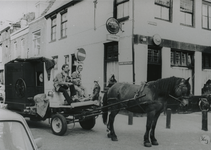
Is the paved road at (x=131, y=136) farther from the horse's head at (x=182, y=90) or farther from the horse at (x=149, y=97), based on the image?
the horse's head at (x=182, y=90)

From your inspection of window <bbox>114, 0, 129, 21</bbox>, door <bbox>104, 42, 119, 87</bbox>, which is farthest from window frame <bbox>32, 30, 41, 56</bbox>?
window <bbox>114, 0, 129, 21</bbox>

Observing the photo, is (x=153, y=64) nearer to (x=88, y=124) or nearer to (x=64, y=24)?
(x=64, y=24)

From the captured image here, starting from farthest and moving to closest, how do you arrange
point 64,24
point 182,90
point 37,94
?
point 37,94 → point 64,24 → point 182,90

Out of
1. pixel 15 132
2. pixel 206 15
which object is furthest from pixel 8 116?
pixel 206 15

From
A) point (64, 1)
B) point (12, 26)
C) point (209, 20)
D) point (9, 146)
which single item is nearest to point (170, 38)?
point (209, 20)

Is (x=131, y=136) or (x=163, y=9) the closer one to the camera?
(x=163, y=9)

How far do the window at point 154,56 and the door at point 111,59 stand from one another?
608mm

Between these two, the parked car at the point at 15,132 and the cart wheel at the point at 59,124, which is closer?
the parked car at the point at 15,132

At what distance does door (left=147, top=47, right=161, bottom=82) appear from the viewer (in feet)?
13.9

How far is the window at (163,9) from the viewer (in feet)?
13.7

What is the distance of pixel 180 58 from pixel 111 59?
1304 millimetres

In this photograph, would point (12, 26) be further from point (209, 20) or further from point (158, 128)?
point (209, 20)

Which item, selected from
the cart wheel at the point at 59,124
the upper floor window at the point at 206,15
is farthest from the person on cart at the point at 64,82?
the upper floor window at the point at 206,15

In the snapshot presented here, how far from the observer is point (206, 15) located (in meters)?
4.52
